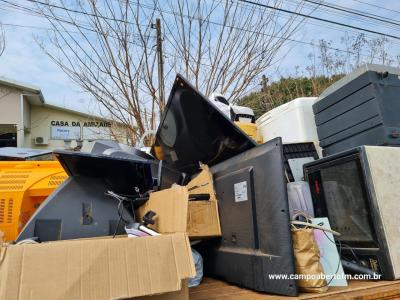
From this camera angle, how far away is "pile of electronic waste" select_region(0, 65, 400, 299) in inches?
39.6

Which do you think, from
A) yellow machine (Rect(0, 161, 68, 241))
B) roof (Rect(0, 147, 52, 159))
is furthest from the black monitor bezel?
roof (Rect(0, 147, 52, 159))

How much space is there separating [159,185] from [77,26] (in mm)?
3576

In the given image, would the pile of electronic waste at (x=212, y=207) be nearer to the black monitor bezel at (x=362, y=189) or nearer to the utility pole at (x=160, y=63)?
the black monitor bezel at (x=362, y=189)

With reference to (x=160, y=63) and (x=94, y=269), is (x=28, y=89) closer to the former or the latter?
(x=160, y=63)

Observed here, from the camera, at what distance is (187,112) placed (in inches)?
72.2

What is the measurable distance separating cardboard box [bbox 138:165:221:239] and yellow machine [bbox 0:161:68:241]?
56cm

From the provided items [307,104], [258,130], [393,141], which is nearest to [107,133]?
[258,130]

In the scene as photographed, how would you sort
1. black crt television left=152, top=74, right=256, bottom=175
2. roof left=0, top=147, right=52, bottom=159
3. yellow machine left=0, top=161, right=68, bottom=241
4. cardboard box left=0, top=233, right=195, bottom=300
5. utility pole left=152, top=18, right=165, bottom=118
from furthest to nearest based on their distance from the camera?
utility pole left=152, top=18, right=165, bottom=118 < roof left=0, top=147, right=52, bottom=159 < yellow machine left=0, top=161, right=68, bottom=241 < black crt television left=152, top=74, right=256, bottom=175 < cardboard box left=0, top=233, right=195, bottom=300

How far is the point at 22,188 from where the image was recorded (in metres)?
1.93

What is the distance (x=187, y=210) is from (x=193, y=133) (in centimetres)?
57

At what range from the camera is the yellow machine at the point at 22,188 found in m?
1.85

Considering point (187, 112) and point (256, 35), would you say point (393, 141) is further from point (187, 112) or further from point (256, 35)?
point (256, 35)
